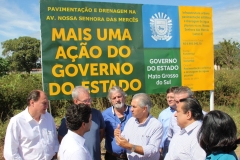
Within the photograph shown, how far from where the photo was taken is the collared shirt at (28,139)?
116 inches

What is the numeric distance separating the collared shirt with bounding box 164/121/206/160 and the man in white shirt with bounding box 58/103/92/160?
74cm

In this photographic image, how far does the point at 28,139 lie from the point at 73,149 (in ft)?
3.70

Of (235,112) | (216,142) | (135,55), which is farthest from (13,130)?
(235,112)

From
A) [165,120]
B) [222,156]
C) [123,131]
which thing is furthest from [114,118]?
[222,156]

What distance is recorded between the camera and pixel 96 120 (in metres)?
3.53

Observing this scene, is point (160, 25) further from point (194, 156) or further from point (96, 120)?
point (194, 156)

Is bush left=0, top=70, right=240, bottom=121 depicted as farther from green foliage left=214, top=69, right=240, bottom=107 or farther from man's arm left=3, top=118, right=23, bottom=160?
man's arm left=3, top=118, right=23, bottom=160

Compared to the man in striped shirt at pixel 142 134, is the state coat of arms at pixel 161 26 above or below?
above

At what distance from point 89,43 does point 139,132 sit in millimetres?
2087

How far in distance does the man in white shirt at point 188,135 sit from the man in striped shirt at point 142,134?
0.53m

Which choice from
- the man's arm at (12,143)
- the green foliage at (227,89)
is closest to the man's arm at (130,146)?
the man's arm at (12,143)

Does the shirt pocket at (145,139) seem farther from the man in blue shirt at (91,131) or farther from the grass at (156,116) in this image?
the grass at (156,116)

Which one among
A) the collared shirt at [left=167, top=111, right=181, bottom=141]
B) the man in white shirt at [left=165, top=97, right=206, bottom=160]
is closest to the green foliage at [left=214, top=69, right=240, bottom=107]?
the collared shirt at [left=167, top=111, right=181, bottom=141]

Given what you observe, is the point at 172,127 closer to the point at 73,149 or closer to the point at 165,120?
the point at 165,120
